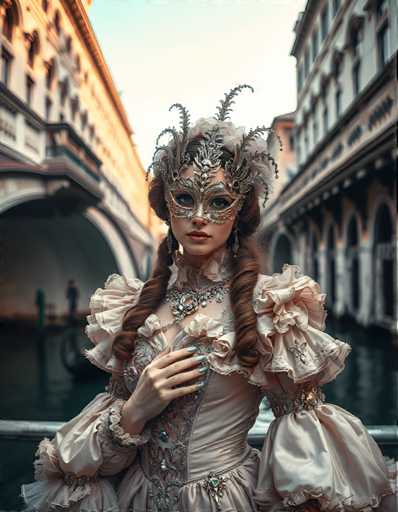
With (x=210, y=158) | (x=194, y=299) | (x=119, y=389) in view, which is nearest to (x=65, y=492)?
(x=119, y=389)

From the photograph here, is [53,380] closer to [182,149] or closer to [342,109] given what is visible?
[182,149]

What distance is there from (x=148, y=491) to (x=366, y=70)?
7.07 ft

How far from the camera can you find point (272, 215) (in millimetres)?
2465

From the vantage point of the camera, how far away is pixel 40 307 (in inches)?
109

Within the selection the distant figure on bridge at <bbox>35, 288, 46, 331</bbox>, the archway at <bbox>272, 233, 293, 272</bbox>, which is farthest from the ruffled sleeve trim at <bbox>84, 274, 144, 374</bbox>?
the distant figure on bridge at <bbox>35, 288, 46, 331</bbox>

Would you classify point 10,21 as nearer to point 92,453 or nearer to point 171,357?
point 171,357

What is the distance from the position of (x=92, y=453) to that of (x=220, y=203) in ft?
2.56

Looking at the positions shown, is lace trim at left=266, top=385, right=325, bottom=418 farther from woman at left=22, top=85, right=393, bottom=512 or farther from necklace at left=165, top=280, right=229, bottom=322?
necklace at left=165, top=280, right=229, bottom=322

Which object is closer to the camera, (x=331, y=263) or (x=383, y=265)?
(x=383, y=265)

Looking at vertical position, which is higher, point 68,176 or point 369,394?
point 68,176

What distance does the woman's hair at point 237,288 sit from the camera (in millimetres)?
1005

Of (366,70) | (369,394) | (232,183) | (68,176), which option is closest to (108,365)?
(232,183)

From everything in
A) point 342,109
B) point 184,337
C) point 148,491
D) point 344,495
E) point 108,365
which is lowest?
point 148,491

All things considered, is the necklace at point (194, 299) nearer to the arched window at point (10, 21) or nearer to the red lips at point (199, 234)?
the red lips at point (199, 234)
